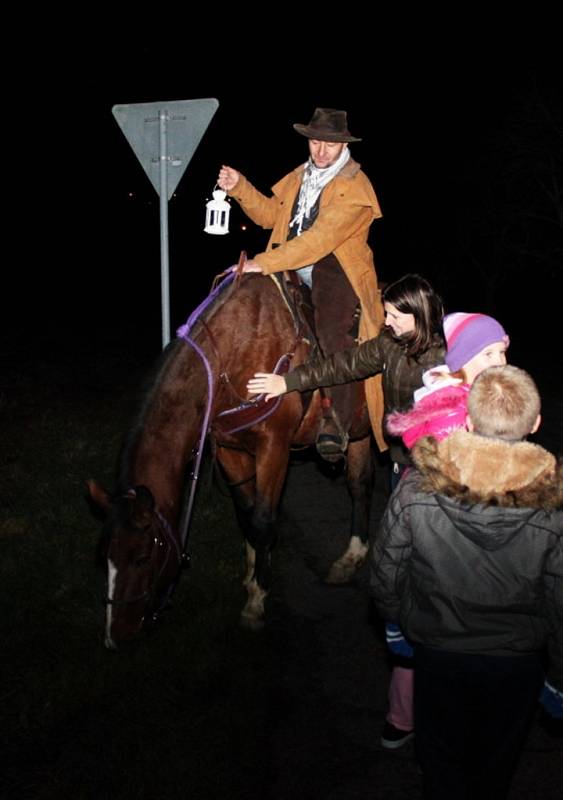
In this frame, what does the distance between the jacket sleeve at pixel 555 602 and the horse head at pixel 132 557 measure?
5.73ft

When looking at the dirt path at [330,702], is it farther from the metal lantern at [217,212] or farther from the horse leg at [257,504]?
the metal lantern at [217,212]

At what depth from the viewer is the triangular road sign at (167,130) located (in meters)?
4.90

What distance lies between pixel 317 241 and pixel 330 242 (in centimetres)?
11

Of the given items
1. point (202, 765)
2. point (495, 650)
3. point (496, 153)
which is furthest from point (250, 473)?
point (496, 153)

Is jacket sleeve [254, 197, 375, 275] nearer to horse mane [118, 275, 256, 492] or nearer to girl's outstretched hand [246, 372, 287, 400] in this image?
horse mane [118, 275, 256, 492]

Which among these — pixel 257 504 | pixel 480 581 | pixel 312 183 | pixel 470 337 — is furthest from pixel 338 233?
pixel 480 581

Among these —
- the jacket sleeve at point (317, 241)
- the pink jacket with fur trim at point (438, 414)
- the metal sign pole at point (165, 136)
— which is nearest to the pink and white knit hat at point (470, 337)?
the pink jacket with fur trim at point (438, 414)

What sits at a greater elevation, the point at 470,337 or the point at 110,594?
the point at 470,337

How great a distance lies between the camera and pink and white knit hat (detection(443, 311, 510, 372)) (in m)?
2.96

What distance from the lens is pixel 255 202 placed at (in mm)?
5121

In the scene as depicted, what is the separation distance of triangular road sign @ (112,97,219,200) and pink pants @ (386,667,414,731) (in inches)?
131

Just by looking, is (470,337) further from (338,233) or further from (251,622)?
(251,622)

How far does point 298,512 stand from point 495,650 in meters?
4.38

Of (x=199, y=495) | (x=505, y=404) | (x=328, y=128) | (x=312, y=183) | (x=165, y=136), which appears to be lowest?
(x=199, y=495)
